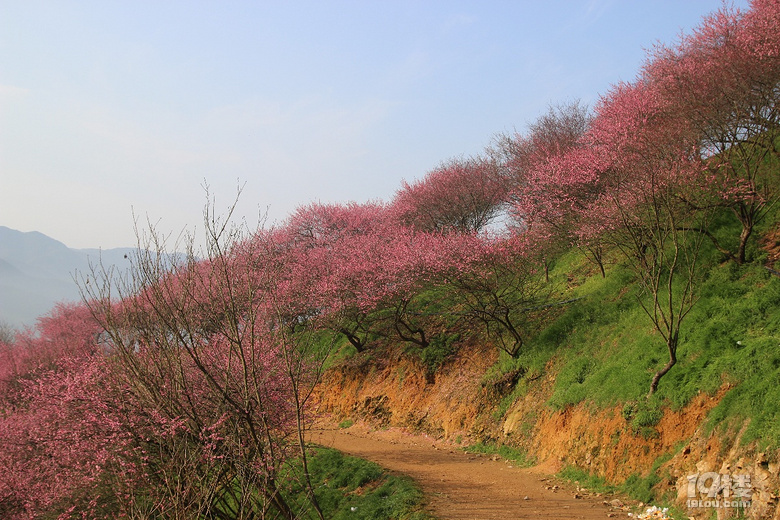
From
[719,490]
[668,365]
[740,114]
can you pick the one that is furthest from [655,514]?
[740,114]

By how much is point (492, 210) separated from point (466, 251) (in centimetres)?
1405

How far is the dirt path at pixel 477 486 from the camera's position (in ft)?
33.0

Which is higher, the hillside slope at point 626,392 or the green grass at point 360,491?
the hillside slope at point 626,392

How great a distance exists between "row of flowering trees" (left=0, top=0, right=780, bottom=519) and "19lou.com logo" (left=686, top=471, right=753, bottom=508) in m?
2.98

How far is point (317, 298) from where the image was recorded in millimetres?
24453

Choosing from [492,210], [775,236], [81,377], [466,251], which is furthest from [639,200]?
[492,210]

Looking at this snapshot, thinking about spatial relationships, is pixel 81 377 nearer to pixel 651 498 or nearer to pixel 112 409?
pixel 112 409

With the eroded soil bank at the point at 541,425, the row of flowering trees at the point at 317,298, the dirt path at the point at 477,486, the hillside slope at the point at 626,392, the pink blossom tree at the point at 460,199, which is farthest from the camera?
the pink blossom tree at the point at 460,199

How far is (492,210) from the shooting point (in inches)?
1331

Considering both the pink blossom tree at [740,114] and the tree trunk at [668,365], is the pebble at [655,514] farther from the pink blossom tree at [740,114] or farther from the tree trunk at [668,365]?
the pink blossom tree at [740,114]

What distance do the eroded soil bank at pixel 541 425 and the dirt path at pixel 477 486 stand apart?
0.33 metres

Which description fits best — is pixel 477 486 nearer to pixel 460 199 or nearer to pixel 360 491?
pixel 360 491

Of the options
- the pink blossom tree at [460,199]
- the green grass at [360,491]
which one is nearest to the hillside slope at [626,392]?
the green grass at [360,491]

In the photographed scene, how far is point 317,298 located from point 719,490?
18298 millimetres
